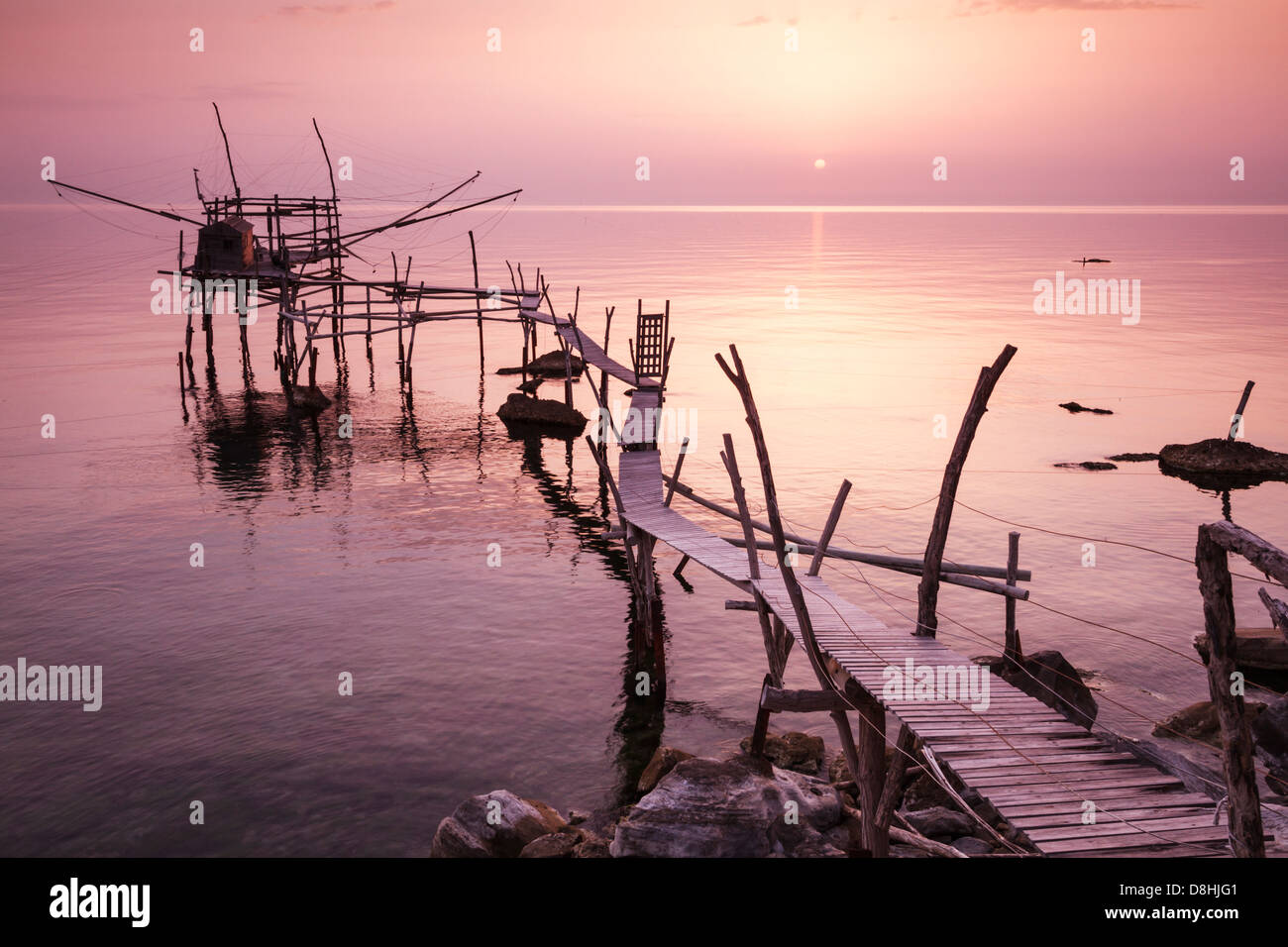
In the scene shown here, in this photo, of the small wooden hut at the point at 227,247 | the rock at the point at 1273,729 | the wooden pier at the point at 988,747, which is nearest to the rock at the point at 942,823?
the wooden pier at the point at 988,747

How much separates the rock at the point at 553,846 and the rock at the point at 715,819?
0.52 meters

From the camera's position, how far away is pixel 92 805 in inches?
566

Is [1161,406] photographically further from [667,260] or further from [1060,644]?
[667,260]

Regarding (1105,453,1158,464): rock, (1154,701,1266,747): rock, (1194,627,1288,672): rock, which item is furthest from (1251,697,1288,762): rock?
(1105,453,1158,464): rock

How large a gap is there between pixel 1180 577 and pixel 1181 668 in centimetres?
522

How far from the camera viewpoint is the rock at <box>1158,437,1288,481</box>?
3152cm

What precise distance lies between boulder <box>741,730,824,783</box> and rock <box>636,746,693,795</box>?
4.22 ft

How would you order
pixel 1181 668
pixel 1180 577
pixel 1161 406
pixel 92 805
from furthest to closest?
pixel 1161 406, pixel 1180 577, pixel 1181 668, pixel 92 805

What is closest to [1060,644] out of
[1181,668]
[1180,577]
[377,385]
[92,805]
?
[1181,668]

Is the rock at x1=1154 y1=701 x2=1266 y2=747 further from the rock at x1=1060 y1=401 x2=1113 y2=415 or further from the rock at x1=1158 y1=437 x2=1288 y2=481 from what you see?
the rock at x1=1060 y1=401 x2=1113 y2=415

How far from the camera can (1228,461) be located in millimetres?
Result: 31750

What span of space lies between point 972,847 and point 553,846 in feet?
17.2

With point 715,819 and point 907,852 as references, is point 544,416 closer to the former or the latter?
point 715,819

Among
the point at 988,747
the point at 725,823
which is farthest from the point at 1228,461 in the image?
the point at 988,747
